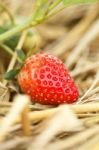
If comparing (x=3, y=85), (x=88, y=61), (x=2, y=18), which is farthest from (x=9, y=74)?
(x=2, y=18)

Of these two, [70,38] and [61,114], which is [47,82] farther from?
[70,38]

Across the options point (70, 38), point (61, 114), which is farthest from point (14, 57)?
point (70, 38)

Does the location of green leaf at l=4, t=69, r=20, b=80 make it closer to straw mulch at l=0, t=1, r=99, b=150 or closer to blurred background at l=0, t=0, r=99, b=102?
straw mulch at l=0, t=1, r=99, b=150

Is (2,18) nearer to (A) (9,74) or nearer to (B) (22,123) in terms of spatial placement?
(A) (9,74)

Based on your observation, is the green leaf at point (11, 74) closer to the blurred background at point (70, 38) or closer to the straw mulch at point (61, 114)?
the straw mulch at point (61, 114)

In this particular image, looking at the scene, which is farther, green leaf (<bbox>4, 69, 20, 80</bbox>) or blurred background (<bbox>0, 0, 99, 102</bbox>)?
blurred background (<bbox>0, 0, 99, 102</bbox>)

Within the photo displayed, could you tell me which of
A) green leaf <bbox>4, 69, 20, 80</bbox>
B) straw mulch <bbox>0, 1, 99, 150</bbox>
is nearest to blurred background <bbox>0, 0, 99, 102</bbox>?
straw mulch <bbox>0, 1, 99, 150</bbox>

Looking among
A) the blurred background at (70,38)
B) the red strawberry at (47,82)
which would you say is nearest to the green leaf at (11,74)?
the red strawberry at (47,82)

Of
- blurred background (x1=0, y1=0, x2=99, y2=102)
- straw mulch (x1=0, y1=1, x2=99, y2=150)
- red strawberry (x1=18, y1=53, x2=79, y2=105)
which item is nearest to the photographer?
straw mulch (x1=0, y1=1, x2=99, y2=150)
